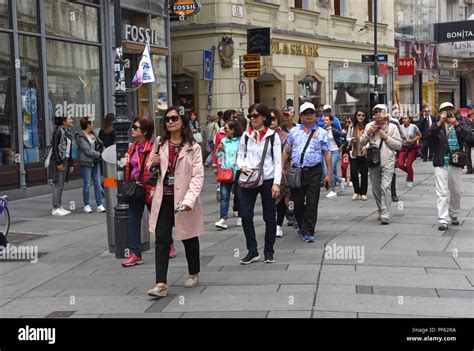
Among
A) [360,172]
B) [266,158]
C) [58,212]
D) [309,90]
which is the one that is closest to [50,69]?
[58,212]

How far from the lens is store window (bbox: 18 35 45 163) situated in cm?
1549

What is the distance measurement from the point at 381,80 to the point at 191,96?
12.3 m

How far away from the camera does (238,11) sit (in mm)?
24109

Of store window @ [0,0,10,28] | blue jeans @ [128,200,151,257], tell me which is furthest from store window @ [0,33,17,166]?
blue jeans @ [128,200,151,257]

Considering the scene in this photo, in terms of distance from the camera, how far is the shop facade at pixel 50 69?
15086mm

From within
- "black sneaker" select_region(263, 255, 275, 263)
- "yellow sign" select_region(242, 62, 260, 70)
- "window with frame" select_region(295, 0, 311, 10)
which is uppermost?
"window with frame" select_region(295, 0, 311, 10)

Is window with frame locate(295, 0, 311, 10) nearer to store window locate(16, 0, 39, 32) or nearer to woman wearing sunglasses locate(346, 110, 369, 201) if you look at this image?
store window locate(16, 0, 39, 32)

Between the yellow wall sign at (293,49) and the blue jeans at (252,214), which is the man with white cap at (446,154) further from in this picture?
the yellow wall sign at (293,49)

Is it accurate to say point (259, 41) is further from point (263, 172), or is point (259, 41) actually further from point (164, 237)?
point (164, 237)

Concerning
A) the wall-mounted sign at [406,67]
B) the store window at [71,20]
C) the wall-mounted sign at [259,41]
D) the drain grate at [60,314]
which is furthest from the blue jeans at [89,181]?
the wall-mounted sign at [406,67]

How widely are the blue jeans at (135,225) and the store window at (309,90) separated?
19.1 m

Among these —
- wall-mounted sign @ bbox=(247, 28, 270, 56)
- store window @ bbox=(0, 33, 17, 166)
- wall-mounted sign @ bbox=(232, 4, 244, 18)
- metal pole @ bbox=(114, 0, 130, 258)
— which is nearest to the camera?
metal pole @ bbox=(114, 0, 130, 258)

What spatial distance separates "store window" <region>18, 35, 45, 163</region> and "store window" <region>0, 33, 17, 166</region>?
0.32 m
